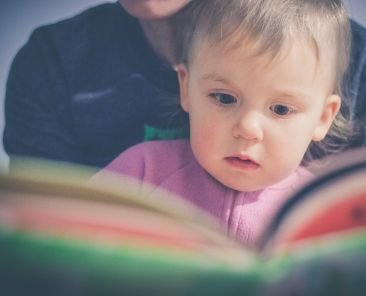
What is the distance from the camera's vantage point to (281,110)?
2.66 ft

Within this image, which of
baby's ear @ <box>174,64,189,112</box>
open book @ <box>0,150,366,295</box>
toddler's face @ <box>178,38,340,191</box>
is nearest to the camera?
open book @ <box>0,150,366,295</box>

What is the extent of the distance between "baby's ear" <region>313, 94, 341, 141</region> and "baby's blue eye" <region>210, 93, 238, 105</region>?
0.46 ft

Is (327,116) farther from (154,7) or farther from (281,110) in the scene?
(154,7)

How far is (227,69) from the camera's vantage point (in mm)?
794

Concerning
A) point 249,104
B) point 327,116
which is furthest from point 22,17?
point 327,116

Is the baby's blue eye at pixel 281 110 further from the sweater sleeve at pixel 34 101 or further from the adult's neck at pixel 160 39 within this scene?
the sweater sleeve at pixel 34 101

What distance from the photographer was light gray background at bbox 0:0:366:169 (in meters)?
0.89

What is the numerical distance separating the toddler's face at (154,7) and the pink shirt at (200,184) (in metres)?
0.18

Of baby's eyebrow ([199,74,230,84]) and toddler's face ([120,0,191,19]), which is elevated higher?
toddler's face ([120,0,191,19])

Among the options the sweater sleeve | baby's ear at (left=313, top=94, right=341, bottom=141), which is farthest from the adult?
baby's ear at (left=313, top=94, right=341, bottom=141)

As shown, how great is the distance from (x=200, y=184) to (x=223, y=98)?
13 centimetres

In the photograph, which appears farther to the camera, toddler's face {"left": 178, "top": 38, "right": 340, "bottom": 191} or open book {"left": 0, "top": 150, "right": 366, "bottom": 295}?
toddler's face {"left": 178, "top": 38, "right": 340, "bottom": 191}

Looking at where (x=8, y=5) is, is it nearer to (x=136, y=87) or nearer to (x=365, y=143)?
(x=136, y=87)

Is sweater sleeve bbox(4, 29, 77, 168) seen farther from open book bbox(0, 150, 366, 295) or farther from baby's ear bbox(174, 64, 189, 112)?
open book bbox(0, 150, 366, 295)
